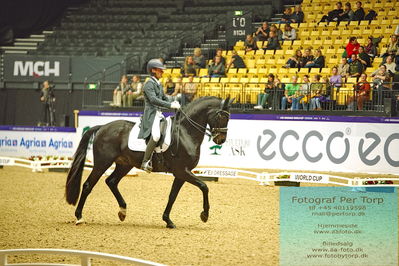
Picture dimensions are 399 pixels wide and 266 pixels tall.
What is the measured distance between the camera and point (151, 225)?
11406 millimetres

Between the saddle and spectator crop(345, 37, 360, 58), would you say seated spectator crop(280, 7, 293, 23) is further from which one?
the saddle

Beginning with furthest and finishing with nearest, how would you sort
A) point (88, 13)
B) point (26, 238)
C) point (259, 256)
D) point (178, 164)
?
1. point (88, 13)
2. point (178, 164)
3. point (26, 238)
4. point (259, 256)

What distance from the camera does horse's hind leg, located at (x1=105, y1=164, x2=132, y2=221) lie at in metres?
11.4

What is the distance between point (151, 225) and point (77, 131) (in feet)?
39.1

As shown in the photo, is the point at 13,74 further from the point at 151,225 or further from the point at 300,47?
the point at 151,225

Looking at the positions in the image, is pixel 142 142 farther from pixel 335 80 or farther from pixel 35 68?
pixel 35 68

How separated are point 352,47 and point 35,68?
13635 mm

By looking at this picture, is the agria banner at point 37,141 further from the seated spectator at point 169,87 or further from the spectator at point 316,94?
the spectator at point 316,94

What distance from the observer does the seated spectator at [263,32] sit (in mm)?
24234

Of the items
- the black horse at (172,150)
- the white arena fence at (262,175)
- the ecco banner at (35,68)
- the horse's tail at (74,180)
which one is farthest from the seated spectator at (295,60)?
the horse's tail at (74,180)

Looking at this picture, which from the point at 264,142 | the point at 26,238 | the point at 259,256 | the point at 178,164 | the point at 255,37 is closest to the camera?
the point at 259,256

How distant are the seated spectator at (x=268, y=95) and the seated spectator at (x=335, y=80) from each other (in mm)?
1645

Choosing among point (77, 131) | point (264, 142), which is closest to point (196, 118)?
point (264, 142)

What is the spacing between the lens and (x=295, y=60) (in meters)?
22.3
